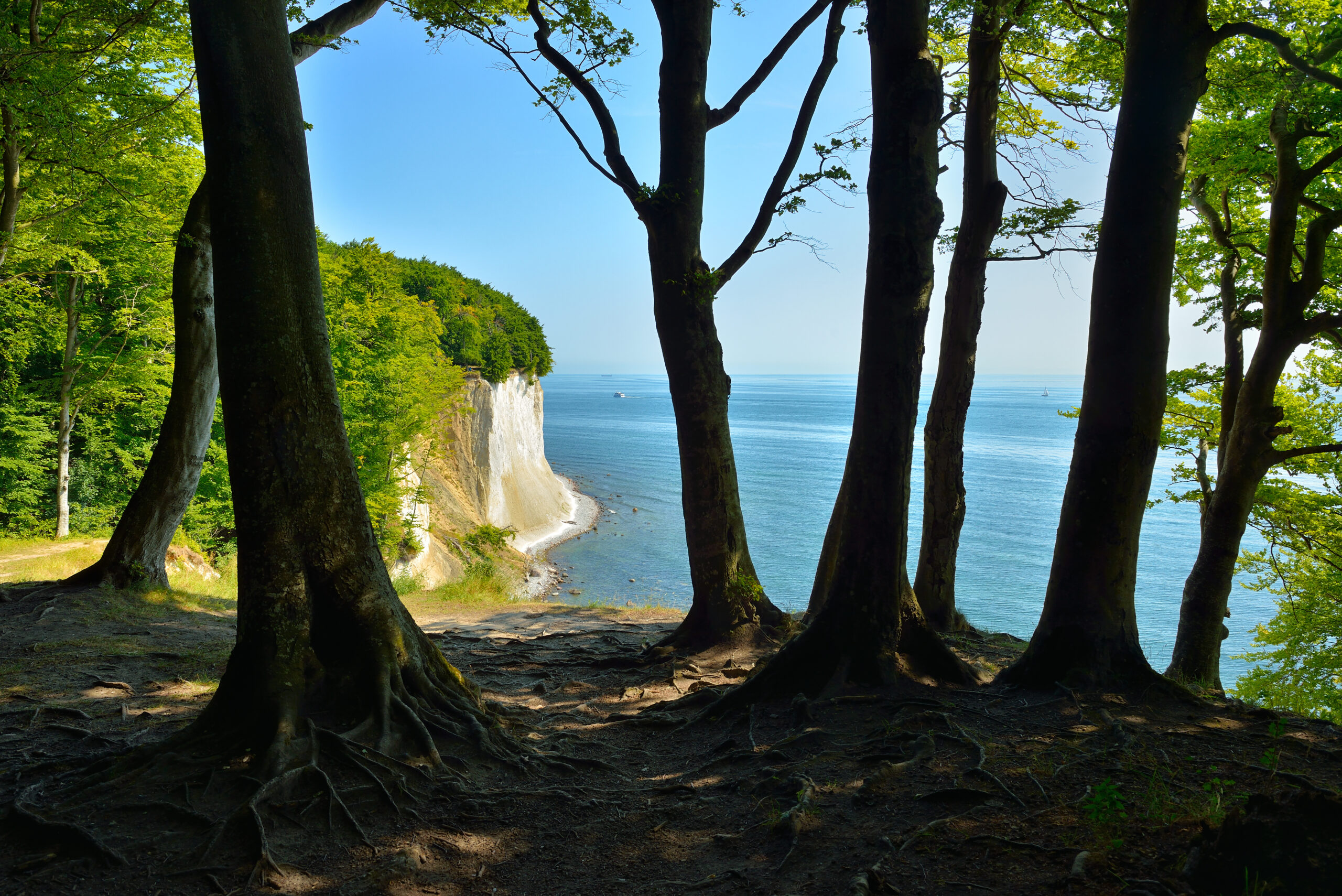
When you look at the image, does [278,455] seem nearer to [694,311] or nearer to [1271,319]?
[694,311]

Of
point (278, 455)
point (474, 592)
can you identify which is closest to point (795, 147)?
point (278, 455)

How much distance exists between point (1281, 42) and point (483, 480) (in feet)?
136

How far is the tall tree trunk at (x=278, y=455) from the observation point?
4531mm

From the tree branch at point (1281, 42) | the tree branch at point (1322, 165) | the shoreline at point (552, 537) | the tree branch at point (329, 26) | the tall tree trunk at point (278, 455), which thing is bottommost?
the shoreline at point (552, 537)

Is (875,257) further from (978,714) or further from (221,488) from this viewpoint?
(221,488)

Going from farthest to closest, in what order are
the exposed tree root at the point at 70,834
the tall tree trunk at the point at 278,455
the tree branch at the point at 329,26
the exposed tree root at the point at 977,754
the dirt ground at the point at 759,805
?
the tree branch at the point at 329,26
the tall tree trunk at the point at 278,455
the exposed tree root at the point at 977,754
the exposed tree root at the point at 70,834
the dirt ground at the point at 759,805

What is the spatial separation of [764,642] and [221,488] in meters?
23.3

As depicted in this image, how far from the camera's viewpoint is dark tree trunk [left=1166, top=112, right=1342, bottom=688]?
10.1 metres

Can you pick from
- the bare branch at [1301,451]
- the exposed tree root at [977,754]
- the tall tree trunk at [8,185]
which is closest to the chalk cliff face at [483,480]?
the tall tree trunk at [8,185]

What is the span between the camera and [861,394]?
6191mm

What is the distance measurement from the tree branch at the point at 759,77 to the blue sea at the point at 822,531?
15.4 meters

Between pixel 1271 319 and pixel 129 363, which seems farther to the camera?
pixel 129 363

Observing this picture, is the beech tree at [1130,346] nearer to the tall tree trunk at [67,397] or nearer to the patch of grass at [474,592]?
the patch of grass at [474,592]

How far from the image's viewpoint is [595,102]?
891cm
